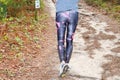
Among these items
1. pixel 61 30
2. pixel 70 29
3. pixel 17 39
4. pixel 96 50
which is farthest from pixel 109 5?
pixel 61 30

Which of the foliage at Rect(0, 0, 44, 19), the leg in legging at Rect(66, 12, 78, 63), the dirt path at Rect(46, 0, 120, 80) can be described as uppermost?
the leg in legging at Rect(66, 12, 78, 63)

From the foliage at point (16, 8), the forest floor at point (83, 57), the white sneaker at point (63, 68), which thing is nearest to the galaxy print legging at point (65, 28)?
the white sneaker at point (63, 68)

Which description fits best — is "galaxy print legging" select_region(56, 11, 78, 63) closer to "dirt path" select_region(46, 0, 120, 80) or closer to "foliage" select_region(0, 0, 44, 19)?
"dirt path" select_region(46, 0, 120, 80)

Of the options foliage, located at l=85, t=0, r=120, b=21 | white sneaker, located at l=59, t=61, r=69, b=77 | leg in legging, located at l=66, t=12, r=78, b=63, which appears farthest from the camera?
foliage, located at l=85, t=0, r=120, b=21

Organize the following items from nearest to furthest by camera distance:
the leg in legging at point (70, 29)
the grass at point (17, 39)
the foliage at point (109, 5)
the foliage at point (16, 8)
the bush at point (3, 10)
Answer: the leg in legging at point (70, 29) → the grass at point (17, 39) → the bush at point (3, 10) → the foliage at point (16, 8) → the foliage at point (109, 5)

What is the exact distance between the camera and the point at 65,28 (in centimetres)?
705

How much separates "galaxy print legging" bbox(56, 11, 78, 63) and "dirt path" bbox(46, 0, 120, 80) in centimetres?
57

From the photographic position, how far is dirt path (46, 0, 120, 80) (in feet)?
25.2

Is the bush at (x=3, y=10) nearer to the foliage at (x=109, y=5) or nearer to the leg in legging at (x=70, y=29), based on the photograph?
the leg in legging at (x=70, y=29)

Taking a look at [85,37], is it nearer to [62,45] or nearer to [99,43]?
[99,43]

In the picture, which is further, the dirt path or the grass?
the grass

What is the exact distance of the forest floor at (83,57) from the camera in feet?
24.6

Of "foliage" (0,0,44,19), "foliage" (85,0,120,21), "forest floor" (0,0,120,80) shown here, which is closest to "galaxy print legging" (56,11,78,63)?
"forest floor" (0,0,120,80)

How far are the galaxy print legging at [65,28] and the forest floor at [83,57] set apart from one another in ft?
1.84
